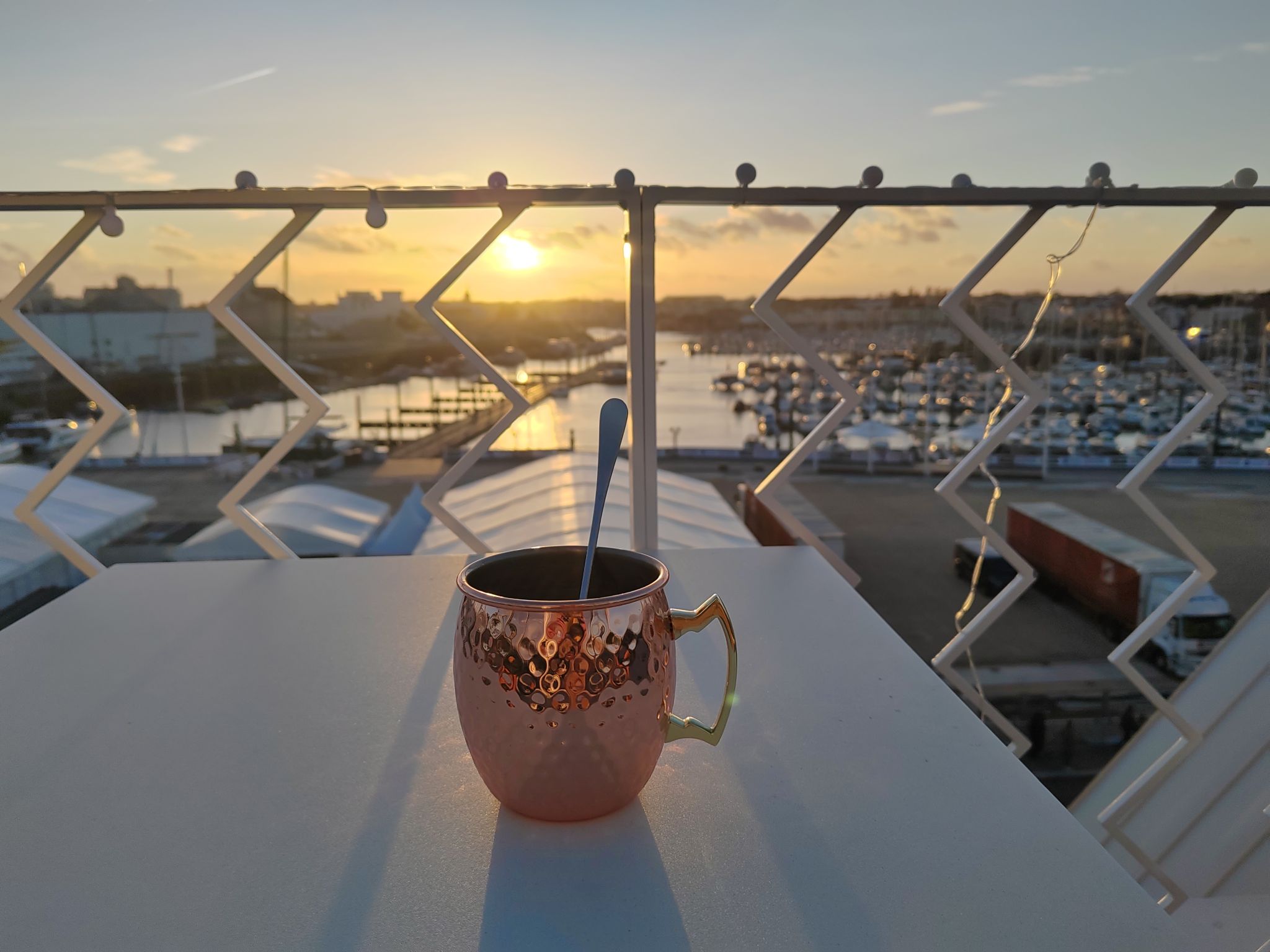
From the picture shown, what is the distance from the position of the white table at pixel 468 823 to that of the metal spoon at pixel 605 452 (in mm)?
169

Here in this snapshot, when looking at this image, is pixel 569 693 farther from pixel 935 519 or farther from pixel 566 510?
pixel 935 519

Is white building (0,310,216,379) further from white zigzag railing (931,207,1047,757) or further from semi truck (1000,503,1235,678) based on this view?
semi truck (1000,503,1235,678)

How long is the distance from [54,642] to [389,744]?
1.58 ft

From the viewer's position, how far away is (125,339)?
3174mm

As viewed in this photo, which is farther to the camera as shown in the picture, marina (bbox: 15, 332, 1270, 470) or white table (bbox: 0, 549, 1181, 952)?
marina (bbox: 15, 332, 1270, 470)

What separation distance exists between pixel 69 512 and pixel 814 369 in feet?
28.0

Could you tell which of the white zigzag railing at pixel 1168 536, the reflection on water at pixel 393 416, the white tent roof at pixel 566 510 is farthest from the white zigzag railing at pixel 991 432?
the white tent roof at pixel 566 510

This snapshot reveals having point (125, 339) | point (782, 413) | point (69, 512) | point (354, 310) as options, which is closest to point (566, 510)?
point (354, 310)

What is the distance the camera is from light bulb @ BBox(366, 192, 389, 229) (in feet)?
3.39

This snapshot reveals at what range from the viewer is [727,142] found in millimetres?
4594

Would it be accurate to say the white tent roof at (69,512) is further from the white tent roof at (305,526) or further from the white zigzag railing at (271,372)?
the white zigzag railing at (271,372)

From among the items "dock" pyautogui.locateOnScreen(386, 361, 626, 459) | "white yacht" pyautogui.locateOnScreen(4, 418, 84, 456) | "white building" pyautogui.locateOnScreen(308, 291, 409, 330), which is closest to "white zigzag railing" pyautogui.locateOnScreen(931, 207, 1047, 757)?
"white building" pyautogui.locateOnScreen(308, 291, 409, 330)

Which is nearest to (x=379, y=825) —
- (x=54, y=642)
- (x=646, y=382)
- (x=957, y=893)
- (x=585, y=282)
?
(x=957, y=893)

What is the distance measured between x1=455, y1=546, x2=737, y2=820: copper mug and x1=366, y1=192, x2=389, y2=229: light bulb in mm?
735
